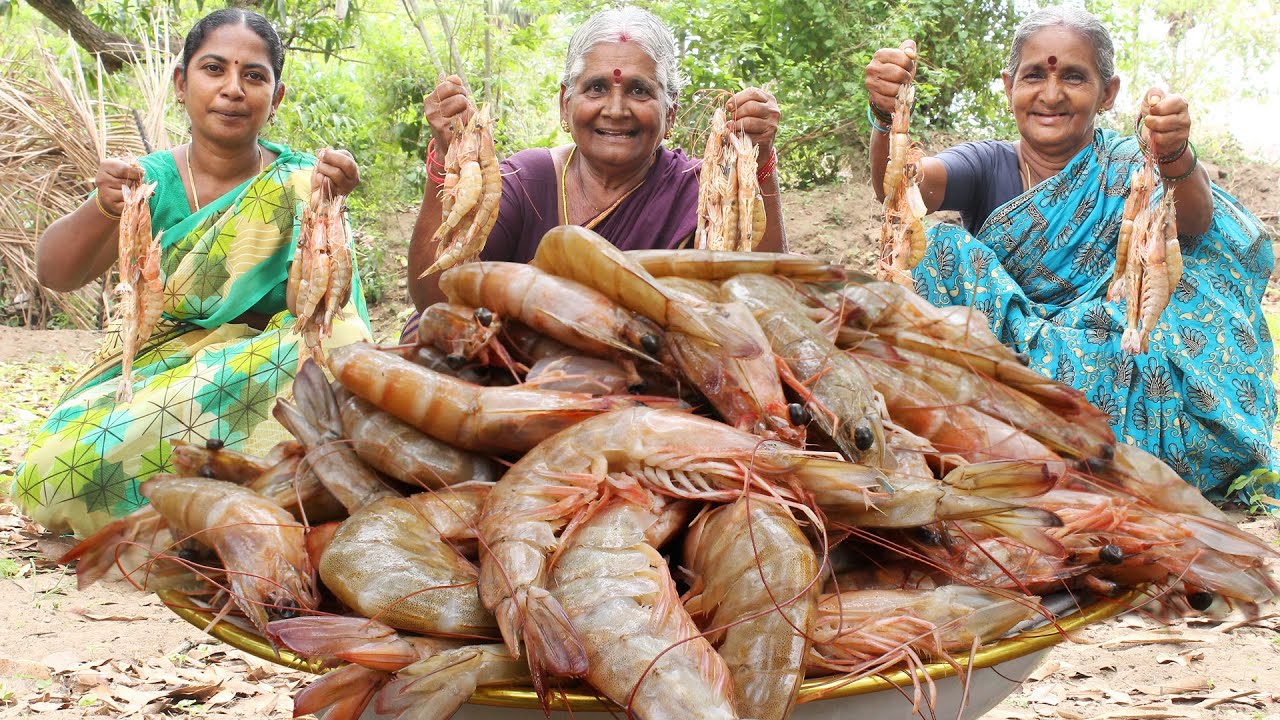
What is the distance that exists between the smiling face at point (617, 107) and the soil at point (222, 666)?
5.97ft

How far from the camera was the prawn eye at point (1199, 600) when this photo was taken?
5.17 ft

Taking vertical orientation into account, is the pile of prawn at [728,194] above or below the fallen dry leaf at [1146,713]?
above

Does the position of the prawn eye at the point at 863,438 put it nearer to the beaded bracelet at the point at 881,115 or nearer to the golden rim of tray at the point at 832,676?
the golden rim of tray at the point at 832,676

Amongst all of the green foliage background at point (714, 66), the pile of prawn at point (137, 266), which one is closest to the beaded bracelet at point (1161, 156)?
the pile of prawn at point (137, 266)

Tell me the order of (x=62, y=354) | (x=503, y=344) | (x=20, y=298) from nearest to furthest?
1. (x=503, y=344)
2. (x=62, y=354)
3. (x=20, y=298)

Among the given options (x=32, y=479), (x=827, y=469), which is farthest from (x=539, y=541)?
(x=32, y=479)

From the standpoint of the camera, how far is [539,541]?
1.42m

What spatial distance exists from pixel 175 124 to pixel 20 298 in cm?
319

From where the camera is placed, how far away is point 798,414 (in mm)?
1633

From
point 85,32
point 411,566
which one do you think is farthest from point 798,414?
point 85,32

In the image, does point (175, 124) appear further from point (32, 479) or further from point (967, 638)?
point (967, 638)

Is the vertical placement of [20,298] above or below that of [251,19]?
below

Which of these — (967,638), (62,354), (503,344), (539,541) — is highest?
(503,344)

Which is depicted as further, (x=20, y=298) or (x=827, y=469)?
(x=20, y=298)
